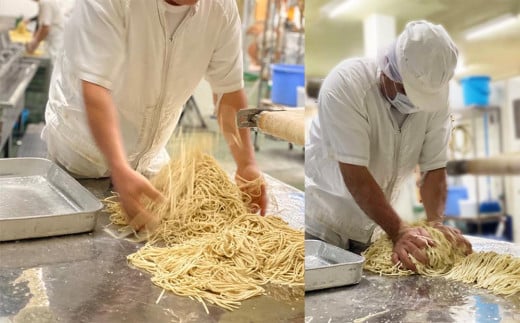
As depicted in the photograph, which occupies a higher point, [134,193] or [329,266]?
[134,193]

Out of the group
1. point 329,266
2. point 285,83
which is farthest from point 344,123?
point 285,83

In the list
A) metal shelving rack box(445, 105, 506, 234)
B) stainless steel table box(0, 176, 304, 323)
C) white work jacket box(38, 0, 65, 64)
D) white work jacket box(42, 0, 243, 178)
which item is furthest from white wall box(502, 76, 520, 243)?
white work jacket box(38, 0, 65, 64)

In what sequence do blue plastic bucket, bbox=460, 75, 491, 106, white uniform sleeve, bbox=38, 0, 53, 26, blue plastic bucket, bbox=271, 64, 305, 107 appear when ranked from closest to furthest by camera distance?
blue plastic bucket, bbox=460, 75, 491, 106 → blue plastic bucket, bbox=271, 64, 305, 107 → white uniform sleeve, bbox=38, 0, 53, 26

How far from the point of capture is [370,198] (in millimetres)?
992

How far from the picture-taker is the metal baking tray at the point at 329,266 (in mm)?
952

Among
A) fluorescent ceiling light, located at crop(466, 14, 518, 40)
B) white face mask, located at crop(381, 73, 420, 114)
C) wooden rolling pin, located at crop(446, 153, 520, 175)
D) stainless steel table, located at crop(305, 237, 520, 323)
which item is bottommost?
stainless steel table, located at crop(305, 237, 520, 323)

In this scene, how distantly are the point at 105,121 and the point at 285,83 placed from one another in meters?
0.57

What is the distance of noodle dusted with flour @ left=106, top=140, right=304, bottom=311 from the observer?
3.08ft

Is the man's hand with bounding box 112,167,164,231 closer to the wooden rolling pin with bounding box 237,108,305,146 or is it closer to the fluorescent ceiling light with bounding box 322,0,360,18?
the wooden rolling pin with bounding box 237,108,305,146

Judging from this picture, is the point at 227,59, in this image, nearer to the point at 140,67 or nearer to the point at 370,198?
the point at 140,67

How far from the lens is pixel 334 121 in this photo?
2.93 ft


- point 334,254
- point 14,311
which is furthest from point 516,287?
point 14,311

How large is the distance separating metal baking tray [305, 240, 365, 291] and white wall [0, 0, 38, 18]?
1.12 m

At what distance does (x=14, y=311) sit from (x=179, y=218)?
47 cm
